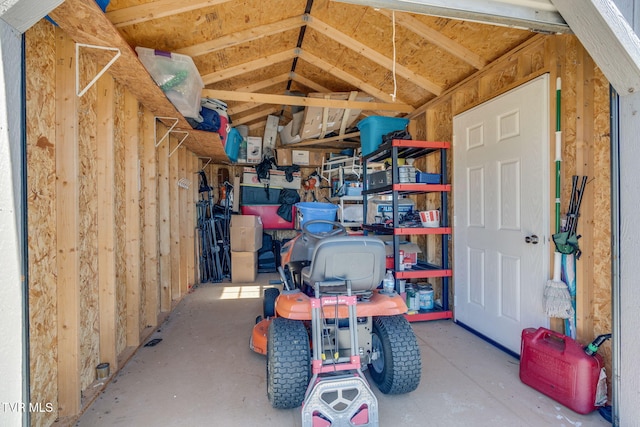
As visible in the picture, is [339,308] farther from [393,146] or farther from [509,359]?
[393,146]

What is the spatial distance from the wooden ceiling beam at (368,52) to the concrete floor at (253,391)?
2700 mm

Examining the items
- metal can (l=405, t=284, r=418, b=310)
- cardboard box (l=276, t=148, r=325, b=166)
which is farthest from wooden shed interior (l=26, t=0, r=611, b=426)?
cardboard box (l=276, t=148, r=325, b=166)

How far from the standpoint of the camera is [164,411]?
6.35ft

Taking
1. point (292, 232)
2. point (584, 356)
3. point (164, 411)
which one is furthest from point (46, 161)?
point (292, 232)

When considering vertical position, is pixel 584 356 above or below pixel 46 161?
below

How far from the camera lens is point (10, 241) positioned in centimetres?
112

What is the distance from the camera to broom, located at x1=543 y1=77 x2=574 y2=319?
2146 millimetres

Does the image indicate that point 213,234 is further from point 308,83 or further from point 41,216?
point 41,216

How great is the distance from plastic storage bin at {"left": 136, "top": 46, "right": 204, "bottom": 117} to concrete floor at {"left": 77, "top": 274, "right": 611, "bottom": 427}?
Result: 7.23 ft

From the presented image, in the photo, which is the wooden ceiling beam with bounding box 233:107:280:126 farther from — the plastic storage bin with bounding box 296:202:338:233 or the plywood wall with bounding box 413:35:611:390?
the plywood wall with bounding box 413:35:611:390

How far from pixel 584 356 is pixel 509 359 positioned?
2.57 ft

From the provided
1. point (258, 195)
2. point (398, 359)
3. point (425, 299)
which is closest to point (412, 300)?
point (425, 299)

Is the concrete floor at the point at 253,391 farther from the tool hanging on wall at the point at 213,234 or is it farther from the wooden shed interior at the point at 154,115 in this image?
the tool hanging on wall at the point at 213,234

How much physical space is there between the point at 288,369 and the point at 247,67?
3.43 metres
